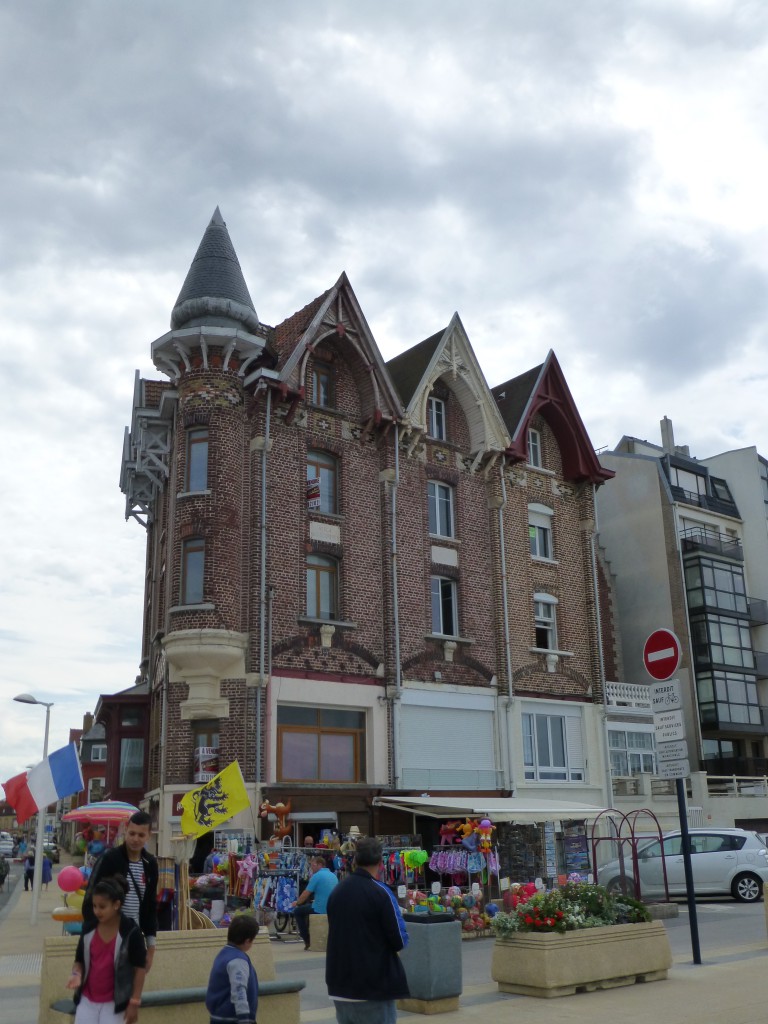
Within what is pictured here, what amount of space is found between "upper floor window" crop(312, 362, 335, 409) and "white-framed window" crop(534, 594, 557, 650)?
918 cm

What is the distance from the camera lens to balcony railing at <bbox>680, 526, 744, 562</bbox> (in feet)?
143

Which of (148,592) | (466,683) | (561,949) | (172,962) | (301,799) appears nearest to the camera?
(172,962)

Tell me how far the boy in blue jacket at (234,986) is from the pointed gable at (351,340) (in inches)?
863

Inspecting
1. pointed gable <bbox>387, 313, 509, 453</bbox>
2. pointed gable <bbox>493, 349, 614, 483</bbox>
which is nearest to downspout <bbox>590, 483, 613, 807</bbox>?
pointed gable <bbox>493, 349, 614, 483</bbox>

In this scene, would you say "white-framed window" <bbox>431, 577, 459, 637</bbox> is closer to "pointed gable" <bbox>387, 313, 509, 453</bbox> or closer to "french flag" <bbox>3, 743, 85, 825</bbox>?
"pointed gable" <bbox>387, 313, 509, 453</bbox>

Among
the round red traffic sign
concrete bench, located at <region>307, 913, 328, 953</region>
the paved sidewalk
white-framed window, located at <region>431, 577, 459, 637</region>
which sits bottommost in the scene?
the paved sidewalk

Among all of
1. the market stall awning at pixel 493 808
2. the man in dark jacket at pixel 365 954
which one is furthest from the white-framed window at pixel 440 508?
the man in dark jacket at pixel 365 954

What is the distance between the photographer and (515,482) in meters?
32.7

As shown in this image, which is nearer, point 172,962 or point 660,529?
point 172,962

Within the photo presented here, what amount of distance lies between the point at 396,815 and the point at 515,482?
454 inches

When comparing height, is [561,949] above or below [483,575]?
below

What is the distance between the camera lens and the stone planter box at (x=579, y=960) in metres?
10.8

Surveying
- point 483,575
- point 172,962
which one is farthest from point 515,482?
point 172,962

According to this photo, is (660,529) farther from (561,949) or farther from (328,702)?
(561,949)
